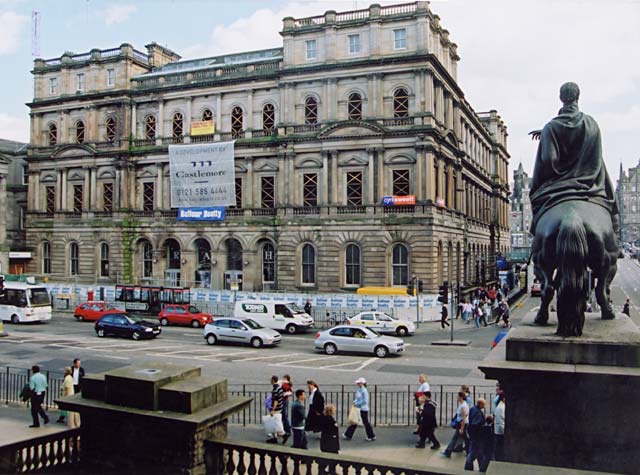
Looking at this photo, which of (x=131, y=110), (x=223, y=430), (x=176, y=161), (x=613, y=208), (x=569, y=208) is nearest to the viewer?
(x=223, y=430)

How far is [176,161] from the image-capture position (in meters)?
49.1

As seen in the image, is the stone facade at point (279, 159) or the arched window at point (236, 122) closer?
the stone facade at point (279, 159)

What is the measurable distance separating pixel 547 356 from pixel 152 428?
444 cm

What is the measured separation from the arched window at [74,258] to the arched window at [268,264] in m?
18.8

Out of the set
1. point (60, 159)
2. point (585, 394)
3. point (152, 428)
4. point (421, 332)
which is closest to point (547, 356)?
point (585, 394)

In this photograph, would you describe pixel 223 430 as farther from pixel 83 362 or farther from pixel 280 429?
pixel 83 362

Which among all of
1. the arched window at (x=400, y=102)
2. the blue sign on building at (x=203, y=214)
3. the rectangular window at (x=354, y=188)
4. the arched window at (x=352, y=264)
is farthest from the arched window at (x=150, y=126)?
the arched window at (x=400, y=102)

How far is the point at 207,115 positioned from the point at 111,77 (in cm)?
1073

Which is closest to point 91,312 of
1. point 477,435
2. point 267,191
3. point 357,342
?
point 267,191

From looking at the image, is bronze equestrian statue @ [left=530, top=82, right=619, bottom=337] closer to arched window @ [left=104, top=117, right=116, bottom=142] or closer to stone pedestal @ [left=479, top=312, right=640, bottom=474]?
stone pedestal @ [left=479, top=312, right=640, bottom=474]

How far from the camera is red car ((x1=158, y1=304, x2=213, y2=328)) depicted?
37.5 metres

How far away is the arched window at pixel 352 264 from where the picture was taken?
43.3 m

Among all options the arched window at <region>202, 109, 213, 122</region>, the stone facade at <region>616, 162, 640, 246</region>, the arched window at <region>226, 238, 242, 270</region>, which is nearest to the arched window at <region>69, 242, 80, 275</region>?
the arched window at <region>226, 238, 242, 270</region>

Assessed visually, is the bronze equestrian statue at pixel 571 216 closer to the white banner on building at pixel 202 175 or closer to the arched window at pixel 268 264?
the arched window at pixel 268 264
